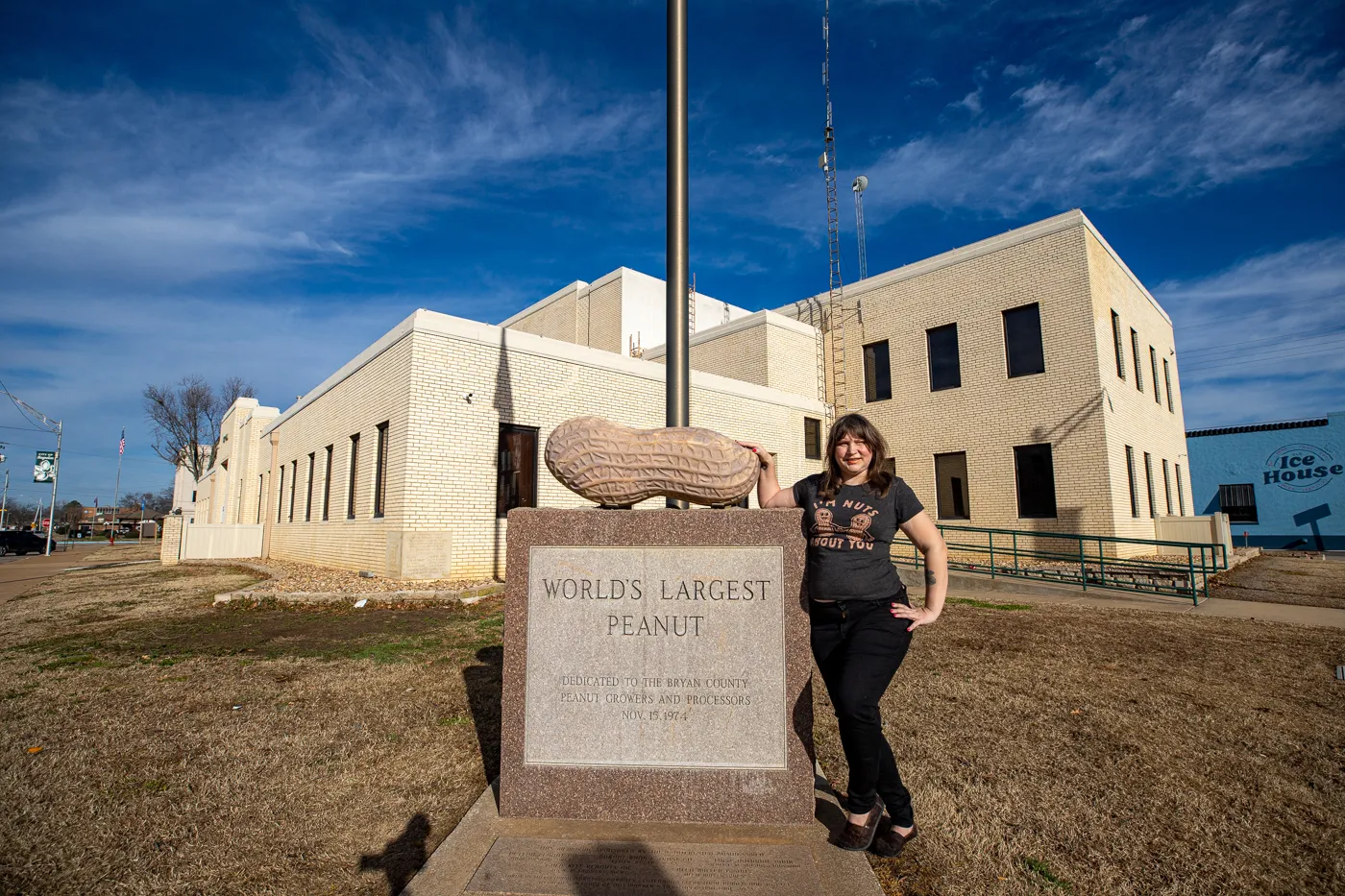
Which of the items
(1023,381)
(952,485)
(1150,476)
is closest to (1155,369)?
(1150,476)

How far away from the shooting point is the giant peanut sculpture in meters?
3.43

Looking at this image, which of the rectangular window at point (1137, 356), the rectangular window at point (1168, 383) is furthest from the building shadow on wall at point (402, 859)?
the rectangular window at point (1168, 383)

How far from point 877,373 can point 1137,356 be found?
7070 mm

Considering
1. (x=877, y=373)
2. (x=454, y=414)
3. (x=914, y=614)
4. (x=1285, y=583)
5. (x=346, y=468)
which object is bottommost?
(x=1285, y=583)

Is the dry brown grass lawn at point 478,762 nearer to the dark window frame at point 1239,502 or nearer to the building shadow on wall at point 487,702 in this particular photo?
the building shadow on wall at point 487,702

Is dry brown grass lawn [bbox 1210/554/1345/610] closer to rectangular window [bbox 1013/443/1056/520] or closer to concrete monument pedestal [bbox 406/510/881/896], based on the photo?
rectangular window [bbox 1013/443/1056/520]

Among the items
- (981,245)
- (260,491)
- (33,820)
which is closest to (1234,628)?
(33,820)

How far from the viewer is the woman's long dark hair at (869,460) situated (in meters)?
3.04

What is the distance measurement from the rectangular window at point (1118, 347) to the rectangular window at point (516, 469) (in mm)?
14887

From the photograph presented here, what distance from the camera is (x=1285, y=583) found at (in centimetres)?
1301

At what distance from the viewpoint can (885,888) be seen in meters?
→ 2.62

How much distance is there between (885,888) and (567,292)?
2540cm

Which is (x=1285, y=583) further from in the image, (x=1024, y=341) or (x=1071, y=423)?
(x=1024, y=341)

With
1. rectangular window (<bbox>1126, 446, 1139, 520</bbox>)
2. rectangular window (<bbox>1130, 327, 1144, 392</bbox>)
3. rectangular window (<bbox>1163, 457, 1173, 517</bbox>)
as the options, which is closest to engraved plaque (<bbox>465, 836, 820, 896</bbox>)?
rectangular window (<bbox>1126, 446, 1139, 520</bbox>)
